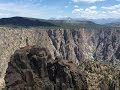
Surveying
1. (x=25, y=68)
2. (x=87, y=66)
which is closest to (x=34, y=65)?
(x=25, y=68)

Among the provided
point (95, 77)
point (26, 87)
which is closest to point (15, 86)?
point (26, 87)

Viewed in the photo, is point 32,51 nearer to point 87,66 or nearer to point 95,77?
point 95,77

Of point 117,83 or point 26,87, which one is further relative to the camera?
point 117,83

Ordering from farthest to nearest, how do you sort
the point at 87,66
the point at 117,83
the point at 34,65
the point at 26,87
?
the point at 87,66 < the point at 117,83 < the point at 34,65 < the point at 26,87

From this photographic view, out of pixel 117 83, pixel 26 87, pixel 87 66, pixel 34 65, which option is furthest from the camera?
pixel 87 66

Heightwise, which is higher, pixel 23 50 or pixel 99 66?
pixel 23 50

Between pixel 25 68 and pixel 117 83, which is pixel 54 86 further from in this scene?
pixel 117 83

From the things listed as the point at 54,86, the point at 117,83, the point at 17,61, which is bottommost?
the point at 117,83
